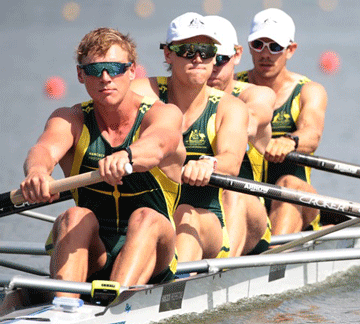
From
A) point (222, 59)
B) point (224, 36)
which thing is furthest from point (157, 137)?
point (224, 36)

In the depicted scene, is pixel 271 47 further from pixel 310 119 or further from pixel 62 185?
pixel 62 185

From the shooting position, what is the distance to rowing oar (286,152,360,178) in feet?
24.7

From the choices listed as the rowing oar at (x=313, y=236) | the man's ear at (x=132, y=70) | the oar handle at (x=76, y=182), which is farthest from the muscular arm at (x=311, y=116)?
the oar handle at (x=76, y=182)

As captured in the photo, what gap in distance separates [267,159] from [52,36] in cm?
3233

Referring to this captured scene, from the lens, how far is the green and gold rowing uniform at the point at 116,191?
5.44 metres

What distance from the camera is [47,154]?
5.37 m

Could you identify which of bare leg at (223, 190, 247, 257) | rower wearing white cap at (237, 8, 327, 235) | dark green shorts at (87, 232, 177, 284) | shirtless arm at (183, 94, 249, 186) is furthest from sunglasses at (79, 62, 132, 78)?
rower wearing white cap at (237, 8, 327, 235)

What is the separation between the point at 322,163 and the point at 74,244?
287cm

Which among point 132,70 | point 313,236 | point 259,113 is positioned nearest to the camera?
point 132,70

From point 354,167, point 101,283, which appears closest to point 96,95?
point 101,283

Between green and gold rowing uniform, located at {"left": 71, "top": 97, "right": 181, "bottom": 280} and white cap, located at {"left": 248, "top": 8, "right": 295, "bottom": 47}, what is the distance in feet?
9.94

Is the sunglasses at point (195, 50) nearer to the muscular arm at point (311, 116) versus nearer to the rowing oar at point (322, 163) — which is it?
the rowing oar at point (322, 163)

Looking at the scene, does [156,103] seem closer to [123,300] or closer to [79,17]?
[123,300]

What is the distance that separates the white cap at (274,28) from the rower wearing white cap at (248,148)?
486 mm
